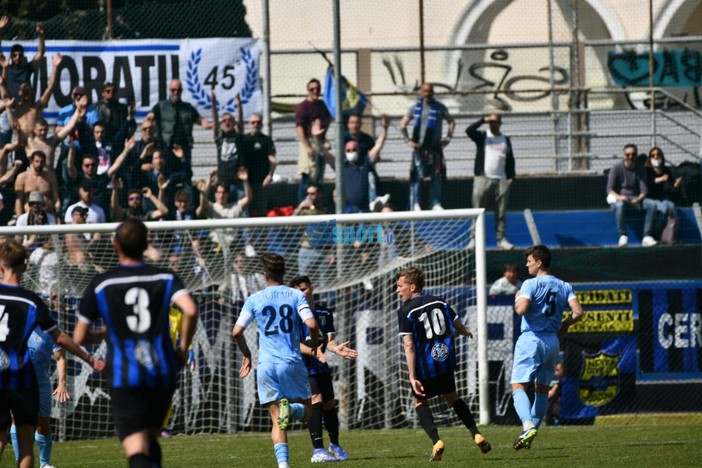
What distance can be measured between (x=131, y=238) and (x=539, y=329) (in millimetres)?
5469

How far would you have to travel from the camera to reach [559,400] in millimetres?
15523

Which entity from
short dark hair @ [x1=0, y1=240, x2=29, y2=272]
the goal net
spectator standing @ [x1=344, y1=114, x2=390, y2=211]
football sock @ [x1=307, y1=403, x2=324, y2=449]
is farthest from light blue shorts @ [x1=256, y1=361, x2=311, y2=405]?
spectator standing @ [x1=344, y1=114, x2=390, y2=211]

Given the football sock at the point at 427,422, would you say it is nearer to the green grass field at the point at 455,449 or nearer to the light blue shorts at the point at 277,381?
the green grass field at the point at 455,449

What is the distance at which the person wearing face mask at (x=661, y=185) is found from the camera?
18.0 metres

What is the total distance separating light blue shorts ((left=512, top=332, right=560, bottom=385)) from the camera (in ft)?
35.8

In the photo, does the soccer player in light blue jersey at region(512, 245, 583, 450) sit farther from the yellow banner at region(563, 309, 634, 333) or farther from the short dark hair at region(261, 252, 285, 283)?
the yellow banner at region(563, 309, 634, 333)

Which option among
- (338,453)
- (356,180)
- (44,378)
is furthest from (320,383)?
(356,180)

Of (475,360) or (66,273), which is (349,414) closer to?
(475,360)

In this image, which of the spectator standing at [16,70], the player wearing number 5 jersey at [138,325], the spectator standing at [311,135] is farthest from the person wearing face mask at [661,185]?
the player wearing number 5 jersey at [138,325]

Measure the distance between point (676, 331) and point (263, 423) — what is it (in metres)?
5.80

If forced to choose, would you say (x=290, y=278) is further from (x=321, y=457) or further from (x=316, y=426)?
(x=321, y=457)

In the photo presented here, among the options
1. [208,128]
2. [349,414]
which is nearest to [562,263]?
[349,414]

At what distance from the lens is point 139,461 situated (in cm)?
632

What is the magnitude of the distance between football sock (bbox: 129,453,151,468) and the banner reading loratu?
468 inches
